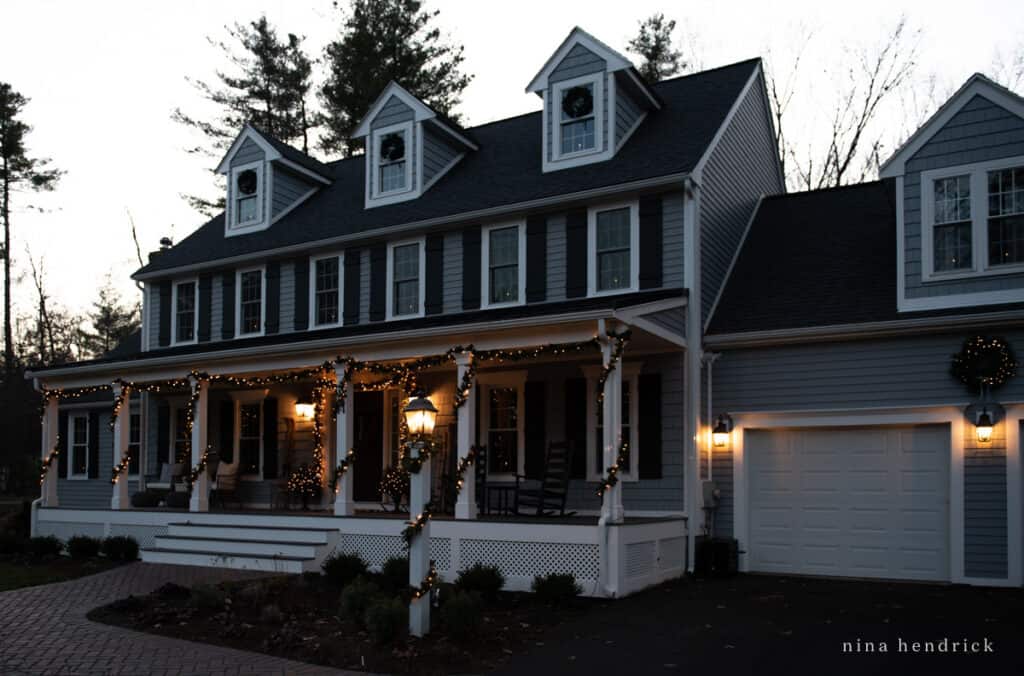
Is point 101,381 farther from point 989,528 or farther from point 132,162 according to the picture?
point 132,162

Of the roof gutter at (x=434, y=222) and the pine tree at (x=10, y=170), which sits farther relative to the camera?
the pine tree at (x=10, y=170)

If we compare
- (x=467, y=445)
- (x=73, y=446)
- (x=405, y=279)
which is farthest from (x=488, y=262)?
(x=73, y=446)

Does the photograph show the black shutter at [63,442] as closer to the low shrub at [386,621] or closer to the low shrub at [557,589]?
the low shrub at [557,589]

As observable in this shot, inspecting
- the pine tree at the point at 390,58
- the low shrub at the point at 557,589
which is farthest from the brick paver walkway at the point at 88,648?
the pine tree at the point at 390,58

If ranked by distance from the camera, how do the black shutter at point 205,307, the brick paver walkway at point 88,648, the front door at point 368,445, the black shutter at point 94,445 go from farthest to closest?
the black shutter at point 94,445 → the black shutter at point 205,307 → the front door at point 368,445 → the brick paver walkway at point 88,648

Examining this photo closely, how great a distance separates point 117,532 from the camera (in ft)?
51.8

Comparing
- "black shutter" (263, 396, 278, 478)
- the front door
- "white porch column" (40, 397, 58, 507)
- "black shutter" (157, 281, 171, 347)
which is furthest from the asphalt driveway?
"black shutter" (157, 281, 171, 347)

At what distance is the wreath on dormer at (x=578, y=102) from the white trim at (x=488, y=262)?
1.97m

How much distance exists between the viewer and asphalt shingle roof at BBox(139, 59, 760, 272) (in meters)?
14.2

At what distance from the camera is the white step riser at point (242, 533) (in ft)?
43.3

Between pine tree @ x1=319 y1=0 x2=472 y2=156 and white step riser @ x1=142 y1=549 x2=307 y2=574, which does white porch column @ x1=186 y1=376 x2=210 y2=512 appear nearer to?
white step riser @ x1=142 y1=549 x2=307 y2=574

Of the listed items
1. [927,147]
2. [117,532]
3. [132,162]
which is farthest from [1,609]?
[132,162]

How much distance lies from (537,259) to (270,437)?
21.1ft

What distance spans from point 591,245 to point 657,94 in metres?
3.72
